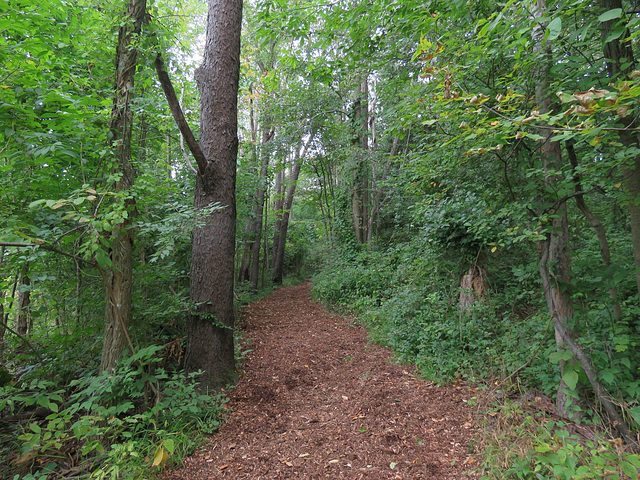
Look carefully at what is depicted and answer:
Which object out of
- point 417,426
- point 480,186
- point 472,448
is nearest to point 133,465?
point 417,426

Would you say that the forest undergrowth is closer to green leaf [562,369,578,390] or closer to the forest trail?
green leaf [562,369,578,390]

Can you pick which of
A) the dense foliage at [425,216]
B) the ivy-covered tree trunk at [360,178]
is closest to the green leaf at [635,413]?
the dense foliage at [425,216]

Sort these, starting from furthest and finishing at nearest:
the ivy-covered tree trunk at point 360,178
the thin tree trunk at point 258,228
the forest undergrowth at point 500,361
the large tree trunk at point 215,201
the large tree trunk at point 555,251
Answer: the ivy-covered tree trunk at point 360,178
the thin tree trunk at point 258,228
the large tree trunk at point 215,201
the large tree trunk at point 555,251
the forest undergrowth at point 500,361

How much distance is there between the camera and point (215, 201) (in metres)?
3.55

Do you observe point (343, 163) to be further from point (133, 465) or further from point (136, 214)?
point (133, 465)

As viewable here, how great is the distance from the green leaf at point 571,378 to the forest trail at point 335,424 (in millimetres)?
954

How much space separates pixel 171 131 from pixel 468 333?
4.94m

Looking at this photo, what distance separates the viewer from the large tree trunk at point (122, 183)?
267cm

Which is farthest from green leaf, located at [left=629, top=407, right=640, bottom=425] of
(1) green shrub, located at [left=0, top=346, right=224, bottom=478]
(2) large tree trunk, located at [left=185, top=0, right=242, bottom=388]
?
(2) large tree trunk, located at [left=185, top=0, right=242, bottom=388]

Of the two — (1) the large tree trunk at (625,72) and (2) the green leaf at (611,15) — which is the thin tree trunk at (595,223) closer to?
(1) the large tree trunk at (625,72)

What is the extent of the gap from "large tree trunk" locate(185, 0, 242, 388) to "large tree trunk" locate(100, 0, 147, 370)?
83 cm

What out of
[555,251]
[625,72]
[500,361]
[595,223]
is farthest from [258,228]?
[625,72]

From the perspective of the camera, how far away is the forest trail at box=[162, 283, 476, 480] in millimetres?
2373

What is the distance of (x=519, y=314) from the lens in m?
4.46
